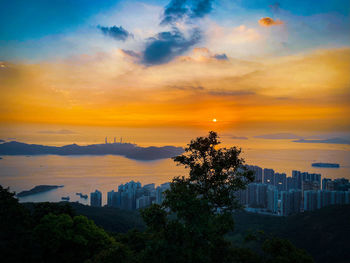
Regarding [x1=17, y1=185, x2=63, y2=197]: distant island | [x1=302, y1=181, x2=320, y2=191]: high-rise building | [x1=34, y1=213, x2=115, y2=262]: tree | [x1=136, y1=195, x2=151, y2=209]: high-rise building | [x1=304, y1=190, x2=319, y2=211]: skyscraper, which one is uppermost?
[x1=34, y1=213, x2=115, y2=262]: tree

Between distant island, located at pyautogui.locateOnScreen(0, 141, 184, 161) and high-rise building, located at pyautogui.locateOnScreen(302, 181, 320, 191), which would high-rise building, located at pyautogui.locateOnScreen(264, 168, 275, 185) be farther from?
distant island, located at pyautogui.locateOnScreen(0, 141, 184, 161)

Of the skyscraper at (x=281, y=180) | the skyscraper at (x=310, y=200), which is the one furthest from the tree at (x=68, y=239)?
the skyscraper at (x=281, y=180)

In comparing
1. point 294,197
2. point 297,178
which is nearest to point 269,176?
point 297,178

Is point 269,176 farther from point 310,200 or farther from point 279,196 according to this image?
point 310,200

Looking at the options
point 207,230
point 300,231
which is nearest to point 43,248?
point 207,230

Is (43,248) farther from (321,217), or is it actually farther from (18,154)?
(18,154)

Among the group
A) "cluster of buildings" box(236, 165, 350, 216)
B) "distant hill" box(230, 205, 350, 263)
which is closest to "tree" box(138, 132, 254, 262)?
"distant hill" box(230, 205, 350, 263)

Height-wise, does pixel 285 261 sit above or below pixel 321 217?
above
